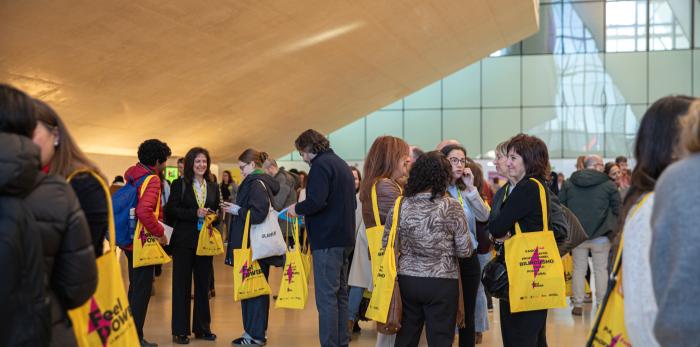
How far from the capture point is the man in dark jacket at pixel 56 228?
2.26 m

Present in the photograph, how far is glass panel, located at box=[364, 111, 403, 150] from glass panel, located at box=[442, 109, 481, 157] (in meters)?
1.62

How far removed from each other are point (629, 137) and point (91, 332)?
24.9 meters

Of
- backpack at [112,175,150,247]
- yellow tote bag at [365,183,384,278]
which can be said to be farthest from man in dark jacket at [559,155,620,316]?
backpack at [112,175,150,247]

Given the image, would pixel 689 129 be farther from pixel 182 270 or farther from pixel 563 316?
pixel 563 316

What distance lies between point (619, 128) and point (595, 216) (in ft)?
58.5

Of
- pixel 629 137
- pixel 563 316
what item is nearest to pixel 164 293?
pixel 563 316

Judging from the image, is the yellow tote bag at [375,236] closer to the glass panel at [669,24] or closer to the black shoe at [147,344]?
the black shoe at [147,344]

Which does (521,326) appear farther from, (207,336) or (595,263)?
(595,263)

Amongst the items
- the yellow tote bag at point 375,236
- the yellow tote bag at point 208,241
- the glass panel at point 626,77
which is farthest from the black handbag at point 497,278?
the glass panel at point 626,77

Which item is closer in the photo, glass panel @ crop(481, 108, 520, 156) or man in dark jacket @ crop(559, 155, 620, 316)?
man in dark jacket @ crop(559, 155, 620, 316)

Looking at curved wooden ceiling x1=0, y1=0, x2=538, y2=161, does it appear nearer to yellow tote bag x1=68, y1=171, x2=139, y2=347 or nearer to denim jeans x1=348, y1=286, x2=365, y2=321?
denim jeans x1=348, y1=286, x2=365, y2=321

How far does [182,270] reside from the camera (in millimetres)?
6582

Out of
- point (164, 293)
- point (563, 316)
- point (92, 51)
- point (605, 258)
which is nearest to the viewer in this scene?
point (563, 316)

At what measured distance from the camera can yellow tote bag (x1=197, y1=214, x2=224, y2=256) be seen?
21.6 feet
